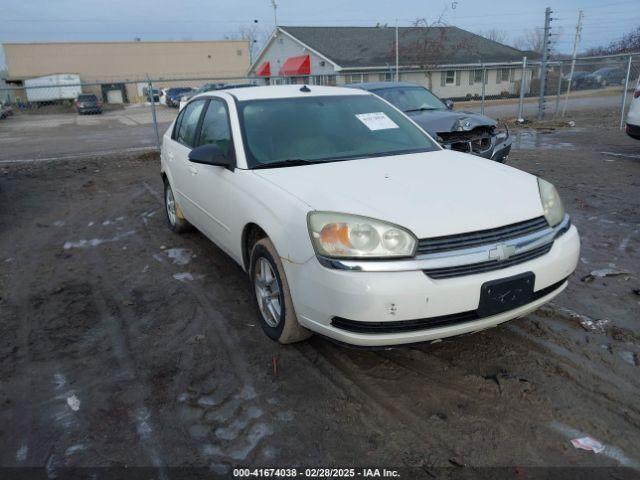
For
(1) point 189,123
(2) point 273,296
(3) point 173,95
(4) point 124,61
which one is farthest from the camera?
(4) point 124,61

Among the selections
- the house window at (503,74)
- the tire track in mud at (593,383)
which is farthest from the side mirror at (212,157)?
the house window at (503,74)

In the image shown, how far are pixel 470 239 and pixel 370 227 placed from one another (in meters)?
0.53

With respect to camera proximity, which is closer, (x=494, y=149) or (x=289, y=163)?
(x=289, y=163)

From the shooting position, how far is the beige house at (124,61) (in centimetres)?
5325

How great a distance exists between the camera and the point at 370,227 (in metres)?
2.65

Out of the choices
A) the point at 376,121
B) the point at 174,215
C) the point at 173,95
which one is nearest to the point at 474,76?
the point at 173,95

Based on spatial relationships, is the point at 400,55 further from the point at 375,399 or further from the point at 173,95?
the point at 375,399

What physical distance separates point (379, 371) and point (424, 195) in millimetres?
1091

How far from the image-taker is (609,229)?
212 inches

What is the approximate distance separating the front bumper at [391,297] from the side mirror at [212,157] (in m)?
1.24

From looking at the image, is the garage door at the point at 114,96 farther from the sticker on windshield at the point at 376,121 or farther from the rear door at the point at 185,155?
the sticker on windshield at the point at 376,121

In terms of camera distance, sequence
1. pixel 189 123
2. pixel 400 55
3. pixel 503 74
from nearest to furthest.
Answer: pixel 189 123
pixel 400 55
pixel 503 74

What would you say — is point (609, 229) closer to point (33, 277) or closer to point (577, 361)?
point (577, 361)

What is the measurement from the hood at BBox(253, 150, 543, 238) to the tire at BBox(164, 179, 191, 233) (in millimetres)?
2420
